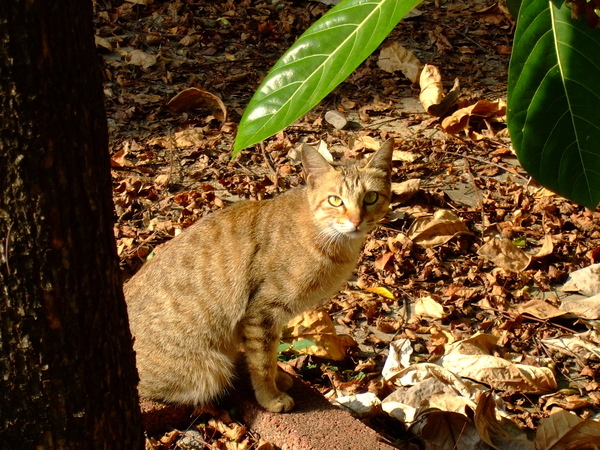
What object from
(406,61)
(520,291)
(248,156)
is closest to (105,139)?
(520,291)

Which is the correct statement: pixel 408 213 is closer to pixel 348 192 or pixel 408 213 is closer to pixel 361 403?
pixel 348 192

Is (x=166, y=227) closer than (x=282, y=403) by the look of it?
No

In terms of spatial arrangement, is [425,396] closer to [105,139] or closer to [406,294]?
[406,294]

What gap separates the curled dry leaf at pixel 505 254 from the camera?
187 inches

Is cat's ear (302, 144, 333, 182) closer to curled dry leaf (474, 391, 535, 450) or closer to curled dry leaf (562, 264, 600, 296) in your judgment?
curled dry leaf (474, 391, 535, 450)

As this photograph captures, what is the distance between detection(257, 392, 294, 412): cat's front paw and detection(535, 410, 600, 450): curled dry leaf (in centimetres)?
116

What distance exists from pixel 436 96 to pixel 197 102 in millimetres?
2124

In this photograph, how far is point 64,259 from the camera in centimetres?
182

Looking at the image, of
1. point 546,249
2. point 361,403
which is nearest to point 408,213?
point 546,249

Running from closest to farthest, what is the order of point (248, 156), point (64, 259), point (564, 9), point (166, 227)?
1. point (564, 9)
2. point (64, 259)
3. point (166, 227)
4. point (248, 156)

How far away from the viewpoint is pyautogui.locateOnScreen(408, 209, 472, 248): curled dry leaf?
4931mm

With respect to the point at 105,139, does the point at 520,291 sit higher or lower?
lower

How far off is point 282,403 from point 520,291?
1.88m

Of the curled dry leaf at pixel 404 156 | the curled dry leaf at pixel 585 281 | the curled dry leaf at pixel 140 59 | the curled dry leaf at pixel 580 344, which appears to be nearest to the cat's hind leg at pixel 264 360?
the curled dry leaf at pixel 580 344
